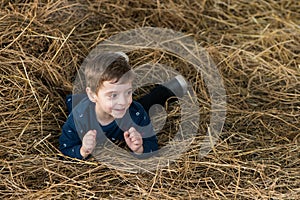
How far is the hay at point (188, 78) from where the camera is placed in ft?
7.61

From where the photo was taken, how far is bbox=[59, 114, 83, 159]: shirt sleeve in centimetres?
241

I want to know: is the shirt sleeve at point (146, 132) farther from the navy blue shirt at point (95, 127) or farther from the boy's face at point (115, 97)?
the boy's face at point (115, 97)

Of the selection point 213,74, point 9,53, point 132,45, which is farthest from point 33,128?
point 213,74

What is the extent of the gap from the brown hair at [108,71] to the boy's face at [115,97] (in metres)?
0.02

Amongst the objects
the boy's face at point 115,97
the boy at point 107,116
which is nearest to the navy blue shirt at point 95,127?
the boy at point 107,116

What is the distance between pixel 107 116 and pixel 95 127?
7 centimetres

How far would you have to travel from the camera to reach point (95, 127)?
8.00 feet

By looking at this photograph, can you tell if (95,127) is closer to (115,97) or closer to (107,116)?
(107,116)

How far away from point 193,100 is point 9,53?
0.91 metres

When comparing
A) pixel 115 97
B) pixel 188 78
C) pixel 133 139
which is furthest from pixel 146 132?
pixel 188 78

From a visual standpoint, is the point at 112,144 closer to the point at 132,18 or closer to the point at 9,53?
the point at 9,53

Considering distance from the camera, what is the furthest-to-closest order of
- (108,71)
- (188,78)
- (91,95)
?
(188,78)
(91,95)
(108,71)

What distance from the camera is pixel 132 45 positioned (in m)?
3.00

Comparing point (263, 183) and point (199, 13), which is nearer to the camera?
point (263, 183)
